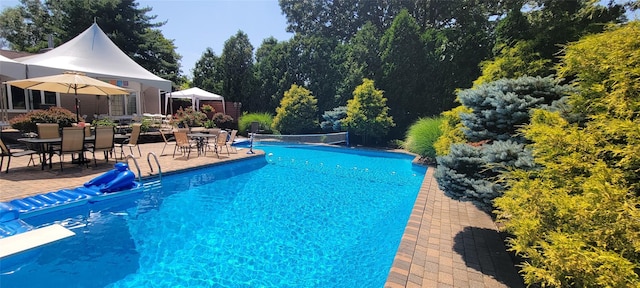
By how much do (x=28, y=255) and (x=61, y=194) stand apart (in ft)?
6.72

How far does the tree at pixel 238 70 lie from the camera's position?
23.6 meters

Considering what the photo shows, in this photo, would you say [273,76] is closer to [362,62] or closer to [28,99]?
[362,62]

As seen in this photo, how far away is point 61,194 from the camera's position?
18.3ft

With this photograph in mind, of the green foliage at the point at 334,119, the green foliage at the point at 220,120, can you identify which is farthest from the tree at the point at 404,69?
the green foliage at the point at 220,120

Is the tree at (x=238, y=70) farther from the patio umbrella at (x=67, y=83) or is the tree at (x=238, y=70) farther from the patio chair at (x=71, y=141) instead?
the patio chair at (x=71, y=141)

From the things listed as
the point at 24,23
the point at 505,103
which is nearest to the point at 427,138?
the point at 505,103

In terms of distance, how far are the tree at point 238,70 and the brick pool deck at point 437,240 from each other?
1697 cm

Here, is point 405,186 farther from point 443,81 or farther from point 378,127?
point 443,81

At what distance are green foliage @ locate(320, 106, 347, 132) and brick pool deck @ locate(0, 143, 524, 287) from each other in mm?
11455

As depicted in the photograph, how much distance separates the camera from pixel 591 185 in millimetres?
2307

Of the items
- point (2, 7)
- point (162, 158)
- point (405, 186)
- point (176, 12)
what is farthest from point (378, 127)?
point (2, 7)

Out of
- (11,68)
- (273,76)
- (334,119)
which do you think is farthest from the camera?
(273,76)

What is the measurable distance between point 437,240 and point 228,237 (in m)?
3.41

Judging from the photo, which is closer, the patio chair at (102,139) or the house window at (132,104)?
the patio chair at (102,139)
